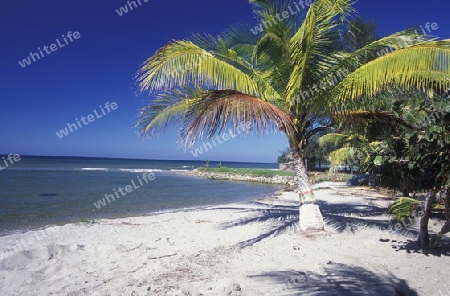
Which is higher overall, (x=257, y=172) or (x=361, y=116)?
(x=361, y=116)

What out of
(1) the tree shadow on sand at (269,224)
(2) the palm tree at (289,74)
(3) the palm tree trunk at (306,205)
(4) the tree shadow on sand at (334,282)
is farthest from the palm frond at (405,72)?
(1) the tree shadow on sand at (269,224)

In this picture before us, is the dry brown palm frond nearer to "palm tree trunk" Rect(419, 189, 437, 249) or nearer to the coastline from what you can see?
"palm tree trunk" Rect(419, 189, 437, 249)

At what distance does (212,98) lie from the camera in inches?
187

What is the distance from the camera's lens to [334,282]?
3922 mm

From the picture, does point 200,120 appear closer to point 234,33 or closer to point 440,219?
→ point 234,33

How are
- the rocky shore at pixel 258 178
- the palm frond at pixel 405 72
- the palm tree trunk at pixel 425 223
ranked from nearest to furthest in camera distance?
the palm frond at pixel 405 72 < the palm tree trunk at pixel 425 223 < the rocky shore at pixel 258 178

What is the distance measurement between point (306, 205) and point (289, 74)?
112 inches

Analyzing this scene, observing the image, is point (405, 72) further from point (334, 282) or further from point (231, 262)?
point (231, 262)

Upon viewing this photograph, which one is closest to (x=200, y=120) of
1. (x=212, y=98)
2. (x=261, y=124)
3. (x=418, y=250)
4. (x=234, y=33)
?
(x=212, y=98)

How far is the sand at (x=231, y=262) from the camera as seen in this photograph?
389 cm

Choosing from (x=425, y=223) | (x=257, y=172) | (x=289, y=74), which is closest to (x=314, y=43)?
(x=289, y=74)

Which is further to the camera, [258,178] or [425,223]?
[258,178]

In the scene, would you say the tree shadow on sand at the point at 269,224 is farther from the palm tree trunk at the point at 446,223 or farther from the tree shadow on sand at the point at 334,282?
the palm tree trunk at the point at 446,223

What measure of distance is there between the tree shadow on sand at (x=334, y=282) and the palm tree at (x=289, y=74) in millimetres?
2049
